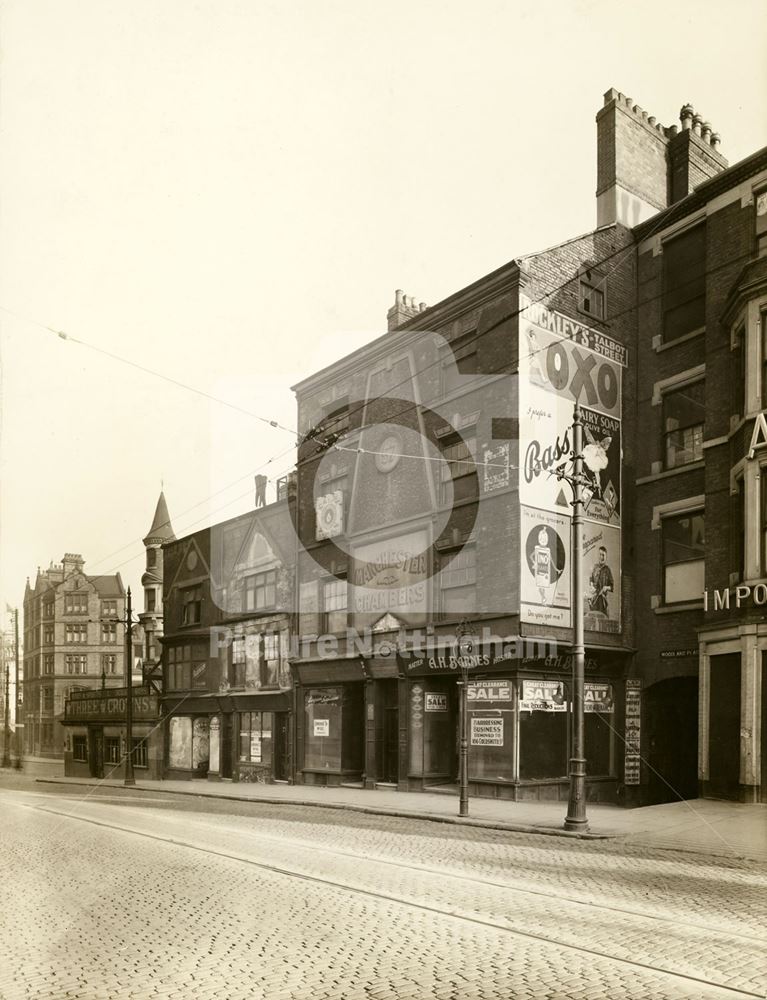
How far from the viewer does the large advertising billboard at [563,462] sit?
73.3 ft

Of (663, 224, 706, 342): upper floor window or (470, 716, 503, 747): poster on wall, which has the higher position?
(663, 224, 706, 342): upper floor window

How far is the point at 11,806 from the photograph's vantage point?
934 inches

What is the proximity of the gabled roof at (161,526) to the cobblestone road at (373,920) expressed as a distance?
133ft

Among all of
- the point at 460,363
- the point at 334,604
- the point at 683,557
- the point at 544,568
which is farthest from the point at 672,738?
the point at 460,363

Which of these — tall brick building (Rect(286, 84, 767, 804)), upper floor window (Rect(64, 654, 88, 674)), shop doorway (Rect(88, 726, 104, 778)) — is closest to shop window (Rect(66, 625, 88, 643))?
upper floor window (Rect(64, 654, 88, 674))

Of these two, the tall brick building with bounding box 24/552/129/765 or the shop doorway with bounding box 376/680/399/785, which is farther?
the tall brick building with bounding box 24/552/129/765

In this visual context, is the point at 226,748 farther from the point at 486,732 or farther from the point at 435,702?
the point at 486,732

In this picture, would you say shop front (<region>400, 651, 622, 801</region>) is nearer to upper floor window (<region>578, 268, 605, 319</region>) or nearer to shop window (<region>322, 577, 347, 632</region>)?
shop window (<region>322, 577, 347, 632</region>)

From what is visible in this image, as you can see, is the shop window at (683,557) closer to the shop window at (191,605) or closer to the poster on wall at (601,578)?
the poster on wall at (601,578)

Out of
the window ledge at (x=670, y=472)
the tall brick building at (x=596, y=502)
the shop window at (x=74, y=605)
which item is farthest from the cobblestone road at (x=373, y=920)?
the shop window at (x=74, y=605)

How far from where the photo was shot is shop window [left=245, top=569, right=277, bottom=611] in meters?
32.8

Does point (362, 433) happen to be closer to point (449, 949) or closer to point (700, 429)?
point (700, 429)

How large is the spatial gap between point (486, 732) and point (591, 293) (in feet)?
38.8

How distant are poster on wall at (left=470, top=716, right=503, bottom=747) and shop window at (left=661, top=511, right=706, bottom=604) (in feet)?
17.9
